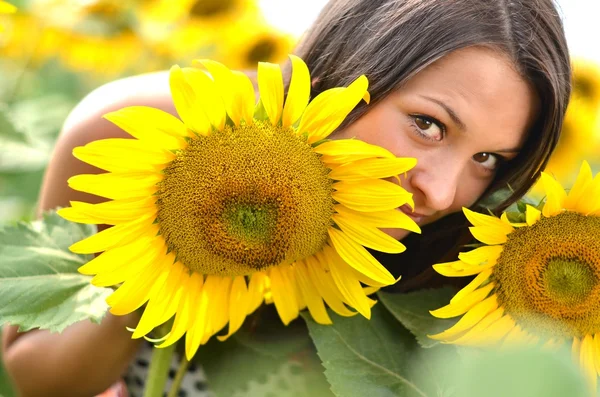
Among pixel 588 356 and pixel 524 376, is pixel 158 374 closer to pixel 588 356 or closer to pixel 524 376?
pixel 588 356

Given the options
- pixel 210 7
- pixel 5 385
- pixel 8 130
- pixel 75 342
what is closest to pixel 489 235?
pixel 75 342

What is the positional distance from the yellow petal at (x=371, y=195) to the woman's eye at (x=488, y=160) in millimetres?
306

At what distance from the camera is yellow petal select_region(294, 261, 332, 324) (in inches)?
31.9

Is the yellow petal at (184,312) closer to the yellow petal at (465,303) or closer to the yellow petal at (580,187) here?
the yellow petal at (465,303)

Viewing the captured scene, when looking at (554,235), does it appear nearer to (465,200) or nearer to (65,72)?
(465,200)

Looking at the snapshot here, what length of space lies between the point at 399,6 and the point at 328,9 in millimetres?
185

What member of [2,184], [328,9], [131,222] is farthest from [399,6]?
[2,184]

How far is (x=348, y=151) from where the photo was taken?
0.68 m

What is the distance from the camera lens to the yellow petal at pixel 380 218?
0.71m

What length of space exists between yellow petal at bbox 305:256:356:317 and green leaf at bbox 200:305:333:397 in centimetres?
16

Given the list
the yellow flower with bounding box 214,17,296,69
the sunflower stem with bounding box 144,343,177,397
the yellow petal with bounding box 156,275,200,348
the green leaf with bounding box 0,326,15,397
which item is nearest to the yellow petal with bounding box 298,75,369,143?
the yellow petal with bounding box 156,275,200,348

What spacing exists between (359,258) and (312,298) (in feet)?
0.34

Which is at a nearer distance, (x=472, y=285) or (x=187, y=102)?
(x=187, y=102)

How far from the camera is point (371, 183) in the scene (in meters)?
0.71
